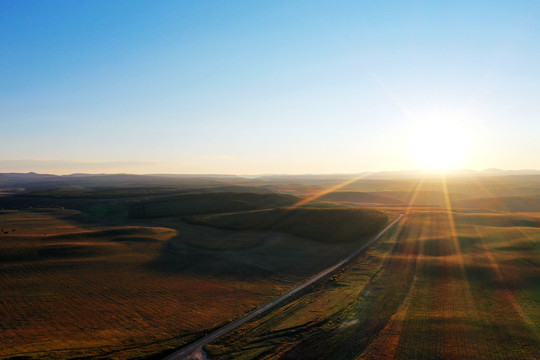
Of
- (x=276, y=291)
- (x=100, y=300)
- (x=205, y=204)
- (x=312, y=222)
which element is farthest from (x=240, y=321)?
(x=205, y=204)

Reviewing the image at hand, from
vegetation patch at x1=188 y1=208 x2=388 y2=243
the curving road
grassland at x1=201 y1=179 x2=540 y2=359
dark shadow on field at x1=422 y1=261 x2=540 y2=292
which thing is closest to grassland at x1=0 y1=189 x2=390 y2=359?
the curving road

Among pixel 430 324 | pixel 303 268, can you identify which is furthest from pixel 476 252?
pixel 430 324

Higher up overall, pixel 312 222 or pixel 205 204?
pixel 205 204

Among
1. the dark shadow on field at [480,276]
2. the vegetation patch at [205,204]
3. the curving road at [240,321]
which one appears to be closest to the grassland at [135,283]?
the curving road at [240,321]

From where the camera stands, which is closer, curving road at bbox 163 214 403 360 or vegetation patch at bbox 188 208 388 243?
curving road at bbox 163 214 403 360

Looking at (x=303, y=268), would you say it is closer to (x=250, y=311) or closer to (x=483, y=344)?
(x=250, y=311)

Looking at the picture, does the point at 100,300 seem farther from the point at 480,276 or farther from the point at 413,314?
the point at 480,276

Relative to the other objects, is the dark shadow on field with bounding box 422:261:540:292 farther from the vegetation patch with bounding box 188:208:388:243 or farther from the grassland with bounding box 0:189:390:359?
the vegetation patch with bounding box 188:208:388:243

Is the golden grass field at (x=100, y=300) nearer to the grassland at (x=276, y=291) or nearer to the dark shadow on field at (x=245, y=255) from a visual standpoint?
the grassland at (x=276, y=291)

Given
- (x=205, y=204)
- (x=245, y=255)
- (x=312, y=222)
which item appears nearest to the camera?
(x=245, y=255)

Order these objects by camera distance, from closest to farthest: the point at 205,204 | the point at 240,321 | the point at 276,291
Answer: the point at 240,321 → the point at 276,291 → the point at 205,204

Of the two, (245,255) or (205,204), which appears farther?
(205,204)
